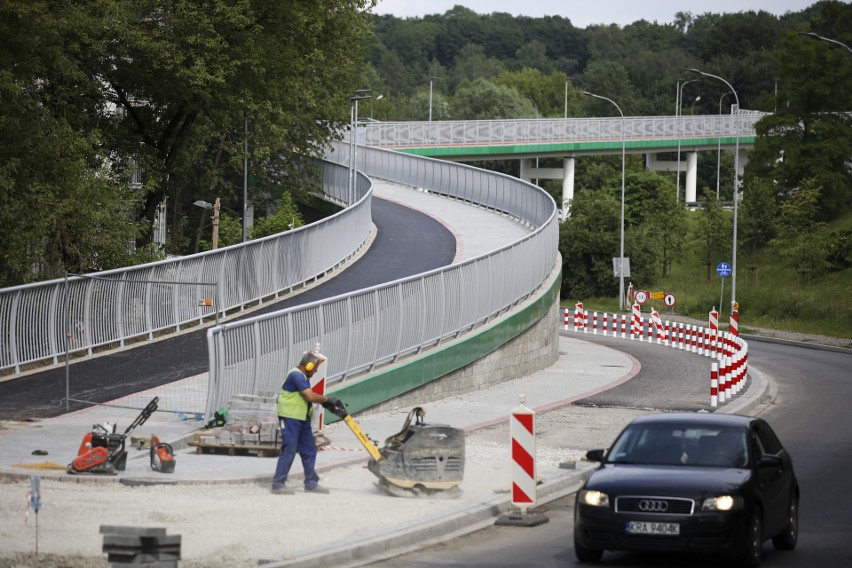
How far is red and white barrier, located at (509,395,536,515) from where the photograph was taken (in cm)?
1350

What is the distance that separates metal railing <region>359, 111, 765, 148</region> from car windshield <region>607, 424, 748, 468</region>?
67942 millimetres

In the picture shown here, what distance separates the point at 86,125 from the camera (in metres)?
34.9

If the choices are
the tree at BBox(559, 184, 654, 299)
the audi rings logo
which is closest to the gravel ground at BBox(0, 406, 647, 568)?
the audi rings logo

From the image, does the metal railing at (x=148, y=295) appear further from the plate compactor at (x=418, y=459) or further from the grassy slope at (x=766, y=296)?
the grassy slope at (x=766, y=296)

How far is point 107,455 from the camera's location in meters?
14.6

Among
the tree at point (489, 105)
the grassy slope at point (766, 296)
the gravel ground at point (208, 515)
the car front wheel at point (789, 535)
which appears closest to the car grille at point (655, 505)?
the car front wheel at point (789, 535)

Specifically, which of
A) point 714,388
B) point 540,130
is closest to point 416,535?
point 714,388

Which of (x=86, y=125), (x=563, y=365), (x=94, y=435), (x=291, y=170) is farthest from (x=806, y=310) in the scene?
(x=94, y=435)

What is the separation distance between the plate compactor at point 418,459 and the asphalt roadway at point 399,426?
0.73 feet

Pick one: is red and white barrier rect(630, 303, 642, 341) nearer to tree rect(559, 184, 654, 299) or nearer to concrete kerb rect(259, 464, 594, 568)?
tree rect(559, 184, 654, 299)

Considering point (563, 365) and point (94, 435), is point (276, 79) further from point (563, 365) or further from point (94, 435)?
point (94, 435)

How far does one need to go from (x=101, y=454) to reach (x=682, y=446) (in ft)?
19.8

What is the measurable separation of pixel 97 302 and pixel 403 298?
5.36m

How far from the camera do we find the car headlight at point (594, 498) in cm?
1143
